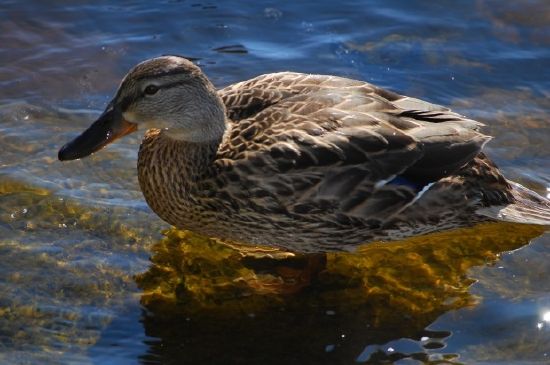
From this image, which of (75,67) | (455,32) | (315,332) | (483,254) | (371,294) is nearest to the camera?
(315,332)

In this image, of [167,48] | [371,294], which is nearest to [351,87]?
[371,294]

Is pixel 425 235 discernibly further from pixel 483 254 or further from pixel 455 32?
pixel 455 32

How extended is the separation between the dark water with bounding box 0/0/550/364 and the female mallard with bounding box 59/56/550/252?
0.33 m

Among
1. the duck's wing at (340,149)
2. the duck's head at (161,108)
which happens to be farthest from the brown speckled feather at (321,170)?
the duck's head at (161,108)

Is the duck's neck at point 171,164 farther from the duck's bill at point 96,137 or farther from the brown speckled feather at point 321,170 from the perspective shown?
the duck's bill at point 96,137

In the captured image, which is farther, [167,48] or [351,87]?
[167,48]

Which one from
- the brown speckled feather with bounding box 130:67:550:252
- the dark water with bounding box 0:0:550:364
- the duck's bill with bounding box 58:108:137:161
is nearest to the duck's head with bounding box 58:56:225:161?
the duck's bill with bounding box 58:108:137:161

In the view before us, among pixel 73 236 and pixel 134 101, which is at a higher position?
pixel 134 101

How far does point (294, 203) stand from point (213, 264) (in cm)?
85

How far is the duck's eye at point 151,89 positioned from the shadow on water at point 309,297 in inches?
44.3

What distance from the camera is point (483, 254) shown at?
655 cm

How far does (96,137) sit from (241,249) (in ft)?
4.35

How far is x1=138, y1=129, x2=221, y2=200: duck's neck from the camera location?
606 cm

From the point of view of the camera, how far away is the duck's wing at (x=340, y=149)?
5844mm
